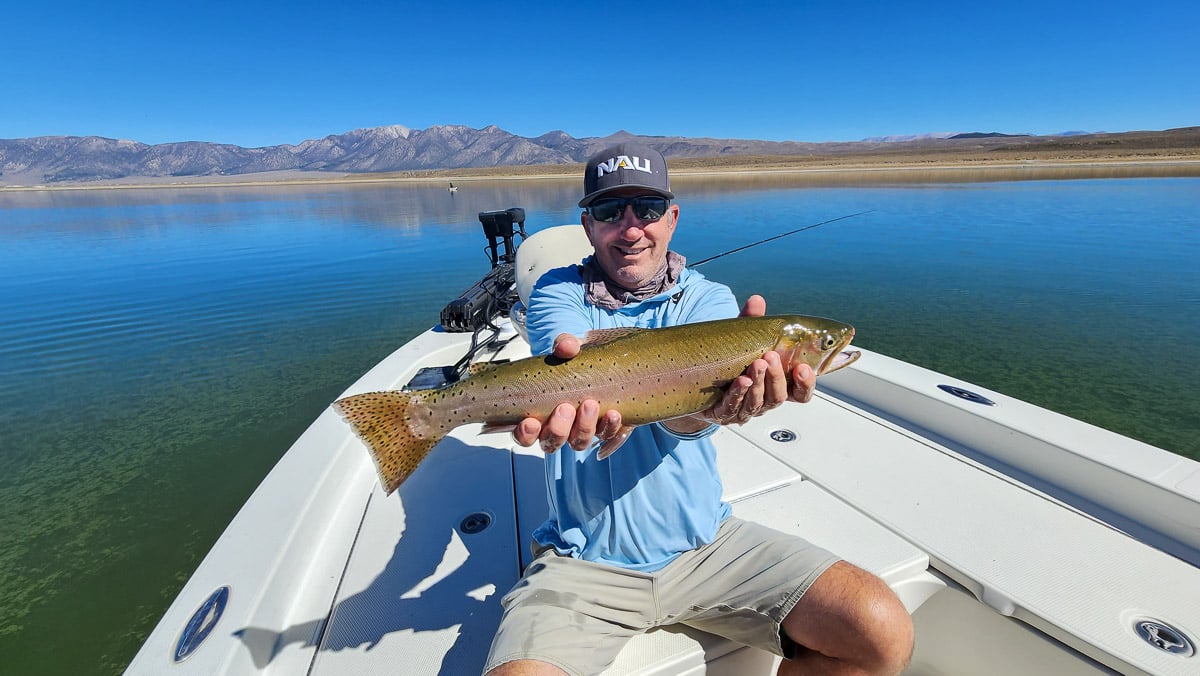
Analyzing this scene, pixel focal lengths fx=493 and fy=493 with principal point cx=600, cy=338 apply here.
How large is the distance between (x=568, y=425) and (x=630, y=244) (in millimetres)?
1242

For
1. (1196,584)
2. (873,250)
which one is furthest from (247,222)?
(1196,584)

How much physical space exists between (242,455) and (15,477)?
2840 mm

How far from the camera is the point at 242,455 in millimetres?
7711

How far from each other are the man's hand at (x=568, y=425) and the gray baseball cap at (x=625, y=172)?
1.11 metres

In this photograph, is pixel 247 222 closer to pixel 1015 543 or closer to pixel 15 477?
pixel 15 477

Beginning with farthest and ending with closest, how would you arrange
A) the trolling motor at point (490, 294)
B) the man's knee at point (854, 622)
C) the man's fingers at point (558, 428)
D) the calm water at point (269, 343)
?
the trolling motor at point (490, 294), the calm water at point (269, 343), the man's fingers at point (558, 428), the man's knee at point (854, 622)

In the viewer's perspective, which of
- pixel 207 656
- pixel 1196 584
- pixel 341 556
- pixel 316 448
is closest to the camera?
pixel 207 656

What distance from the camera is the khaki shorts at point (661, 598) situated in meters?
2.40

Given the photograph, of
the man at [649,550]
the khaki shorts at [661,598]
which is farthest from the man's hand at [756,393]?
the khaki shorts at [661,598]

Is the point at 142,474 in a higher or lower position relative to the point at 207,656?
lower

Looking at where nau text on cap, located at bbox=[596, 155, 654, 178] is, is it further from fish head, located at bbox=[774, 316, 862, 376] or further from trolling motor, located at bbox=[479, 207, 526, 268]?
trolling motor, located at bbox=[479, 207, 526, 268]

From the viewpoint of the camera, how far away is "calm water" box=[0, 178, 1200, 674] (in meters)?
5.84

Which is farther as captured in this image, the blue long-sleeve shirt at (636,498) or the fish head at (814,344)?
the fish head at (814,344)

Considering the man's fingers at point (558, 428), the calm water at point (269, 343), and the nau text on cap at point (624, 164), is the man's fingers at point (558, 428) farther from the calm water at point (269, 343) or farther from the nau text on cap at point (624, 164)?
the calm water at point (269, 343)
